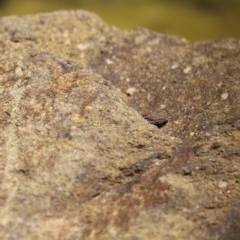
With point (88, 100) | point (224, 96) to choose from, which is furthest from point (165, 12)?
point (88, 100)

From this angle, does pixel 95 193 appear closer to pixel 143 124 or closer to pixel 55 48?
pixel 143 124

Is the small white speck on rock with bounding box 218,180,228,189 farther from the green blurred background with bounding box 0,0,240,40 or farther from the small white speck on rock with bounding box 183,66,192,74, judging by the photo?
the green blurred background with bounding box 0,0,240,40

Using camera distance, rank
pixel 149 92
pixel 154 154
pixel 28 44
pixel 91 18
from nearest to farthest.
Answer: pixel 154 154 < pixel 149 92 < pixel 28 44 < pixel 91 18

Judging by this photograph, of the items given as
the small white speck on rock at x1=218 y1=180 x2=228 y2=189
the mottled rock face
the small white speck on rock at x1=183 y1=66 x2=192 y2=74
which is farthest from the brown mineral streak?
the small white speck on rock at x1=218 y1=180 x2=228 y2=189

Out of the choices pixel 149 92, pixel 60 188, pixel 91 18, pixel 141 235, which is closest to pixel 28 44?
pixel 91 18

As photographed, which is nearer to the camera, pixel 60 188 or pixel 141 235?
pixel 141 235

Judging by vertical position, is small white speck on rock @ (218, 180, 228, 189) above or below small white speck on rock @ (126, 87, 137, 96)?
below
